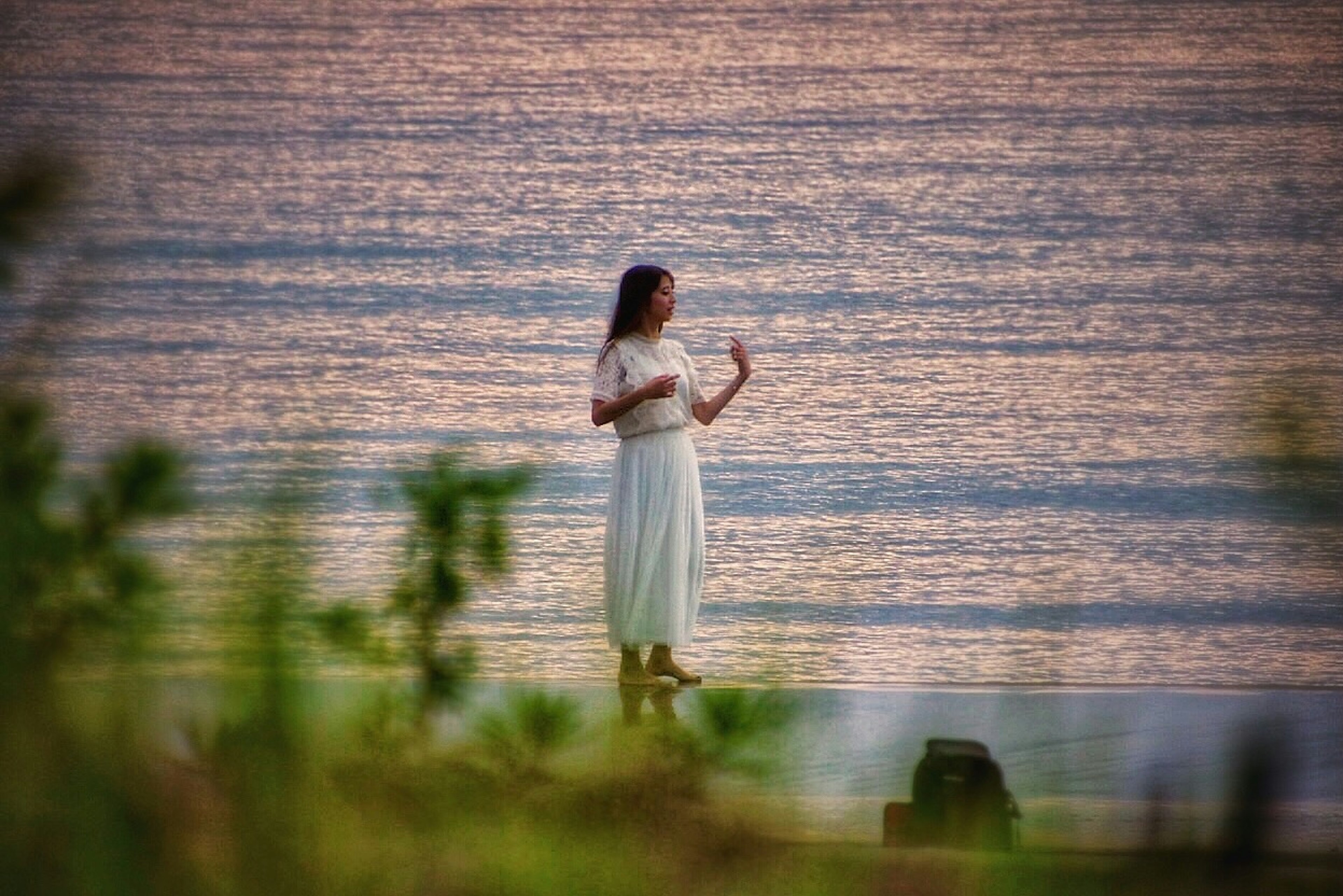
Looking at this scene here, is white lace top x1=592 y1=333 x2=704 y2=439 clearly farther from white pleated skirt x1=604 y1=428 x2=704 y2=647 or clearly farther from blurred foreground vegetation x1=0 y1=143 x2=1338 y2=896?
blurred foreground vegetation x1=0 y1=143 x2=1338 y2=896

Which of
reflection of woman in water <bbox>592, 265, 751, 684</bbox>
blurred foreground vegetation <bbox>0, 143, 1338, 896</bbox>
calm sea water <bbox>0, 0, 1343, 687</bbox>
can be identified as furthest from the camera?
reflection of woman in water <bbox>592, 265, 751, 684</bbox>

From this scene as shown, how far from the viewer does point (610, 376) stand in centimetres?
393

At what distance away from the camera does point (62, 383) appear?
37.6 inches

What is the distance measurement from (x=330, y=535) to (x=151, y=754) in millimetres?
189

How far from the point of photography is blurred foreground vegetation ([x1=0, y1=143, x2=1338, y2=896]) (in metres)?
0.75

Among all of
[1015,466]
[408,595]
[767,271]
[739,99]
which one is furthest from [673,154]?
[408,595]

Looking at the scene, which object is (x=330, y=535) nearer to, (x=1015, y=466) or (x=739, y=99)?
(x=1015, y=466)

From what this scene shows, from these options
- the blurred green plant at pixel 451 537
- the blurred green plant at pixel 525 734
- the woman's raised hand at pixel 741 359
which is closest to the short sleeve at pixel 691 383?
the woman's raised hand at pixel 741 359

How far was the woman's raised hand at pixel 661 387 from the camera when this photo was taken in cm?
379

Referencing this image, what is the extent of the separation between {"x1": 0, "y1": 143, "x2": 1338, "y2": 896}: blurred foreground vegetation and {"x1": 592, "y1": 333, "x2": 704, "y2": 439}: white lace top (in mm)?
2653

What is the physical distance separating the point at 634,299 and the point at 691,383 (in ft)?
0.80

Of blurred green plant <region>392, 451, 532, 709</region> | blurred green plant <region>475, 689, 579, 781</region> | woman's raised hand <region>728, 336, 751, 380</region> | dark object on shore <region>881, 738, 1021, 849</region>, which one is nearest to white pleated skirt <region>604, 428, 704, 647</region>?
woman's raised hand <region>728, 336, 751, 380</region>

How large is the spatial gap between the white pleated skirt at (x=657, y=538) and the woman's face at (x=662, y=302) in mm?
265

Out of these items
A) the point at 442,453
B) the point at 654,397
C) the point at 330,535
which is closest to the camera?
the point at 330,535
